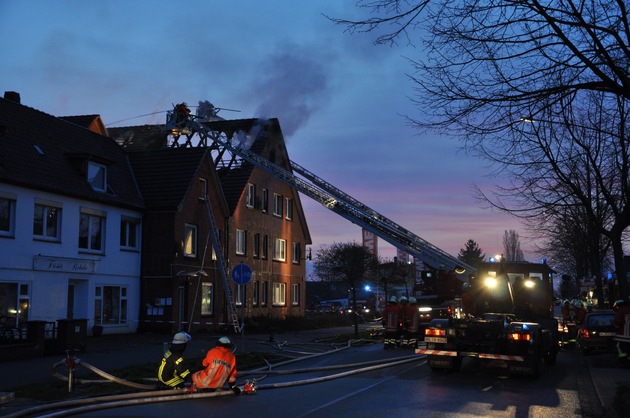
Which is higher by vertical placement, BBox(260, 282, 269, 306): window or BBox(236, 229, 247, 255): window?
BBox(236, 229, 247, 255): window

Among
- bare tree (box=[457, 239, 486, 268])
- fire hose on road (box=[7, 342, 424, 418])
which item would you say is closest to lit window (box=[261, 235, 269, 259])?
fire hose on road (box=[7, 342, 424, 418])

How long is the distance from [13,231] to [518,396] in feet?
58.9

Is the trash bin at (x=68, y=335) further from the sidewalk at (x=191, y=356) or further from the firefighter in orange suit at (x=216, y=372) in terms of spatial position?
the firefighter in orange suit at (x=216, y=372)

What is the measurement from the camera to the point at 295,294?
44500 millimetres

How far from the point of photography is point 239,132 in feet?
140

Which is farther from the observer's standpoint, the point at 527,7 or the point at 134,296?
the point at 134,296

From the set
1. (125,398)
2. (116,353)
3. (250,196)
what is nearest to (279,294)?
(250,196)

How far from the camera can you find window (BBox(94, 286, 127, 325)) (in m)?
26.8

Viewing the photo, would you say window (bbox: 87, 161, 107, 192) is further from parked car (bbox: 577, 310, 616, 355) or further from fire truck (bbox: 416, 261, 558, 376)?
parked car (bbox: 577, 310, 616, 355)

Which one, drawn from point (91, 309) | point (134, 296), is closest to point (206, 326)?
point (134, 296)

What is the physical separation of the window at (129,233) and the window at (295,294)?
1632cm

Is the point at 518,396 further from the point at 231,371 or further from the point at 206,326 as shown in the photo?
the point at 206,326

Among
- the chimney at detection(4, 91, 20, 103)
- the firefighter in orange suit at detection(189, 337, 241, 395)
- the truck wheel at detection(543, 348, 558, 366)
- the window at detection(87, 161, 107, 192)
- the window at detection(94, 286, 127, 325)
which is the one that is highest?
the chimney at detection(4, 91, 20, 103)

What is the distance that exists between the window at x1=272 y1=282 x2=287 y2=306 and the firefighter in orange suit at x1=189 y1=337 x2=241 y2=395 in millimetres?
28972
